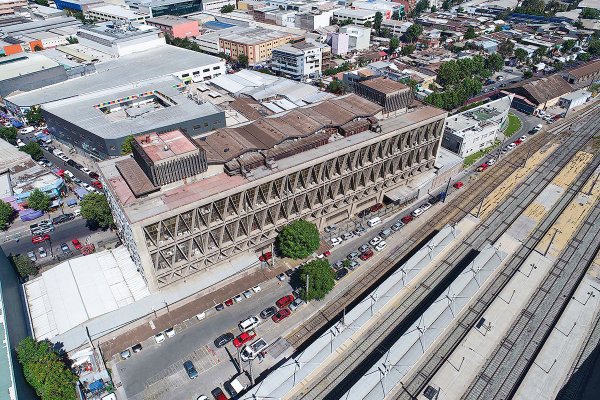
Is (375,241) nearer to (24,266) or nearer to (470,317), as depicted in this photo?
(470,317)

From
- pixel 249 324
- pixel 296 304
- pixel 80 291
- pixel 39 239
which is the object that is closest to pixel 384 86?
pixel 296 304

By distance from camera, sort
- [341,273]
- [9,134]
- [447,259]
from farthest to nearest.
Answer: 1. [9,134]
2. [447,259]
3. [341,273]

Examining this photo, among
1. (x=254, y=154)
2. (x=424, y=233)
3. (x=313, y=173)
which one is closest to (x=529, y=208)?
(x=424, y=233)

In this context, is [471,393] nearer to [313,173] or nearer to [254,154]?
[313,173]

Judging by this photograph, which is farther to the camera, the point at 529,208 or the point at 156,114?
the point at 156,114

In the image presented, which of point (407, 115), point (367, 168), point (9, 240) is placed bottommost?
point (9, 240)

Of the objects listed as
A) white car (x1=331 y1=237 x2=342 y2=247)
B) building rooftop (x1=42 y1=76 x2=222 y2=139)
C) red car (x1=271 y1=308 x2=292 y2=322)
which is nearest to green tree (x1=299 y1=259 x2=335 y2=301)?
red car (x1=271 y1=308 x2=292 y2=322)
